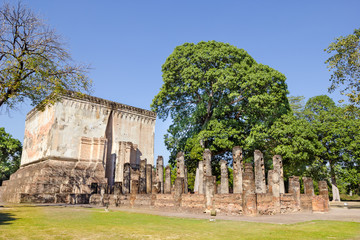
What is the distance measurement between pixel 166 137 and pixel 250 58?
994cm

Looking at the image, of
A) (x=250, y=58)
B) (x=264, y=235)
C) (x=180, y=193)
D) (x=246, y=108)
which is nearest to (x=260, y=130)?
(x=246, y=108)

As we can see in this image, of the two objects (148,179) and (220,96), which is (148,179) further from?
(220,96)

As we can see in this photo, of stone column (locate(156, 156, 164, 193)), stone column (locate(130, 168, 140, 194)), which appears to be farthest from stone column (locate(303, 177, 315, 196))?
stone column (locate(130, 168, 140, 194))

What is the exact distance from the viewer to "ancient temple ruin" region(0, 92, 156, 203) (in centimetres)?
2416

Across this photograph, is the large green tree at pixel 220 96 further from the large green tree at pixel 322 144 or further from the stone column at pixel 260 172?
the stone column at pixel 260 172

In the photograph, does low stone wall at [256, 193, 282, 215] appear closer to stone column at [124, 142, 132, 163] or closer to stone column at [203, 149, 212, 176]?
stone column at [203, 149, 212, 176]

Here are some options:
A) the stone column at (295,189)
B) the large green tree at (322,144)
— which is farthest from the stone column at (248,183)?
the large green tree at (322,144)

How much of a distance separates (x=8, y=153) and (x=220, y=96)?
114 ft

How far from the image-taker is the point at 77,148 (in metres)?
28.3

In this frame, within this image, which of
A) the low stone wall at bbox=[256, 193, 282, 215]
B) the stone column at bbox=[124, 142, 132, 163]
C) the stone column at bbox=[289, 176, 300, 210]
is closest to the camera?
the low stone wall at bbox=[256, 193, 282, 215]

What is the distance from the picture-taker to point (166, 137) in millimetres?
26484

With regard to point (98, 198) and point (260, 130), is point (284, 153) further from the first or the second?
point (98, 198)

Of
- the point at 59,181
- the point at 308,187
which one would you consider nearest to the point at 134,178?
the point at 59,181

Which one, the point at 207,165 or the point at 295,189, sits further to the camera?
the point at 207,165
